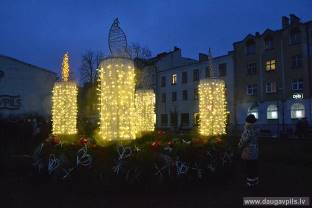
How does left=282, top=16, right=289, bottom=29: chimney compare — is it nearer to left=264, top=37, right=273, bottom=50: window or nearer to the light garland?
left=264, top=37, right=273, bottom=50: window

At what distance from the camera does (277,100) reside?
36094 millimetres

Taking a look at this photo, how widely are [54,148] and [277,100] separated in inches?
1178

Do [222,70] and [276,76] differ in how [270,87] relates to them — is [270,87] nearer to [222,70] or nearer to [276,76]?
[276,76]

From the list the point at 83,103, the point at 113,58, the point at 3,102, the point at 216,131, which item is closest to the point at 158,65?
the point at 83,103

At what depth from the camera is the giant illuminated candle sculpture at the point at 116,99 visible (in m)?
10.4

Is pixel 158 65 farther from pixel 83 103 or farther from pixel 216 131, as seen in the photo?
pixel 216 131

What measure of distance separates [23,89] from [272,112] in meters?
24.6

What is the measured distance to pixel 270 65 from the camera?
37312 millimetres

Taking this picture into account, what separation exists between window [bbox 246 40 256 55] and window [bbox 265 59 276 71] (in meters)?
2.32

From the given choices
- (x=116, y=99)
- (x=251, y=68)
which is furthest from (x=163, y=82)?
(x=116, y=99)

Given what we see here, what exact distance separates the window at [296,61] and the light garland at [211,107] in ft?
77.1

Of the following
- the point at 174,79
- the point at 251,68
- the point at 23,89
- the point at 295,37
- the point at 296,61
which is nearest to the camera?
the point at 23,89

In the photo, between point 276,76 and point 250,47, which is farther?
point 250,47

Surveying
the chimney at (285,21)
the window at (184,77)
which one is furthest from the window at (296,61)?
the window at (184,77)
